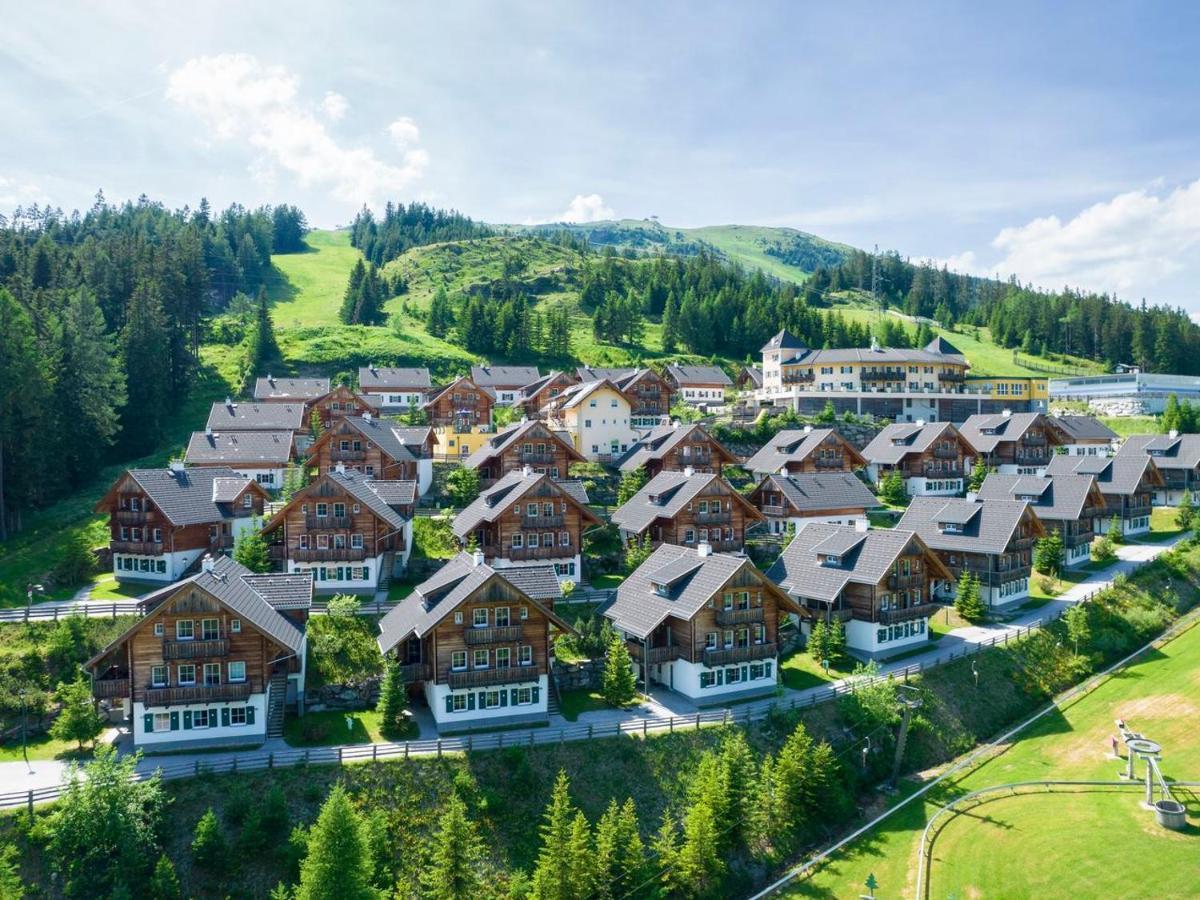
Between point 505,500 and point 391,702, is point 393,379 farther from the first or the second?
point 391,702

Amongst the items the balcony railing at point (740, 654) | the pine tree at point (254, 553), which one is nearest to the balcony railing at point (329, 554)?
the pine tree at point (254, 553)

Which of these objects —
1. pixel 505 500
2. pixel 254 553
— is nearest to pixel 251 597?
pixel 254 553

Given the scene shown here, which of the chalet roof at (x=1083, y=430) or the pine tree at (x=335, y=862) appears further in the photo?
the chalet roof at (x=1083, y=430)

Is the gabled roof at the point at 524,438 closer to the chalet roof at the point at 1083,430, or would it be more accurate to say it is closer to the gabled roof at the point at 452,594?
the gabled roof at the point at 452,594

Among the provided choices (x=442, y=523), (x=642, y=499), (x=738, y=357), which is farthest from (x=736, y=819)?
(x=738, y=357)

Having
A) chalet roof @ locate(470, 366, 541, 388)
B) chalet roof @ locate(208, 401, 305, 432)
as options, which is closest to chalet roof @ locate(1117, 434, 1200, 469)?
chalet roof @ locate(470, 366, 541, 388)

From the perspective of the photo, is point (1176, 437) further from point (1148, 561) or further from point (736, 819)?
point (736, 819)
